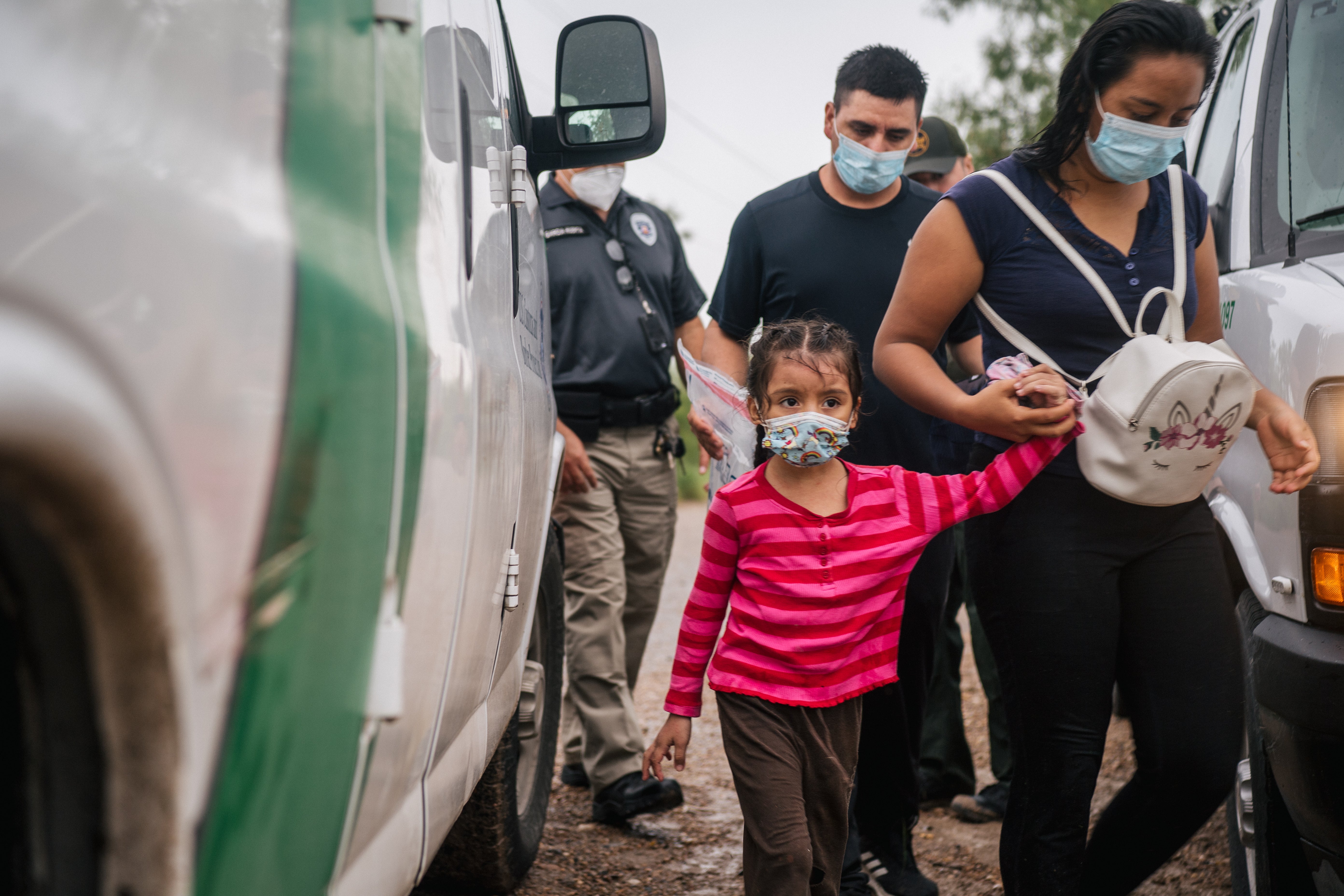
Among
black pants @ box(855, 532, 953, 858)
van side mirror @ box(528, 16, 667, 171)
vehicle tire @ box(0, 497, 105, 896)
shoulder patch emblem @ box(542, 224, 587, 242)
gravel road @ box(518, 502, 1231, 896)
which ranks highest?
van side mirror @ box(528, 16, 667, 171)

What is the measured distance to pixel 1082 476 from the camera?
2396 millimetres

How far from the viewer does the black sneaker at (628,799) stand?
4074 mm

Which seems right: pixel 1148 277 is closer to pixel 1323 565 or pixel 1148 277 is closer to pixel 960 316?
pixel 1323 565

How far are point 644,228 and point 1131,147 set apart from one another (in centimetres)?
246

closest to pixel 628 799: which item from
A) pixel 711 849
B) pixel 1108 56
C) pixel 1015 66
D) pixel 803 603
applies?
pixel 711 849

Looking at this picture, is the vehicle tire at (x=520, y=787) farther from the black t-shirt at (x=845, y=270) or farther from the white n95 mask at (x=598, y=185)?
the white n95 mask at (x=598, y=185)

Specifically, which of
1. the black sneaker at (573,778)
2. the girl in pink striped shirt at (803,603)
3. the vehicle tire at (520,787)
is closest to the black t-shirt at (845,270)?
the girl in pink striped shirt at (803,603)

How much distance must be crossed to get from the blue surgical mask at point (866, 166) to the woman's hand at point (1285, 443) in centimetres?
132

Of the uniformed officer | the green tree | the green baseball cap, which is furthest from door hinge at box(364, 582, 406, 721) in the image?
the green tree

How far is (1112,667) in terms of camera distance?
2.39m

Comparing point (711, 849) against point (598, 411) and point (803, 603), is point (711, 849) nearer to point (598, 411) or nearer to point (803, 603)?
point (598, 411)

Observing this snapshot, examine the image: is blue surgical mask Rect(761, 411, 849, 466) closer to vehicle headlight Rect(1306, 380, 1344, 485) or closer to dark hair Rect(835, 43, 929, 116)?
vehicle headlight Rect(1306, 380, 1344, 485)

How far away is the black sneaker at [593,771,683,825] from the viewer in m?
4.07

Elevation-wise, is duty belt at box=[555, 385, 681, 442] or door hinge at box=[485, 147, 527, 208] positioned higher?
door hinge at box=[485, 147, 527, 208]
